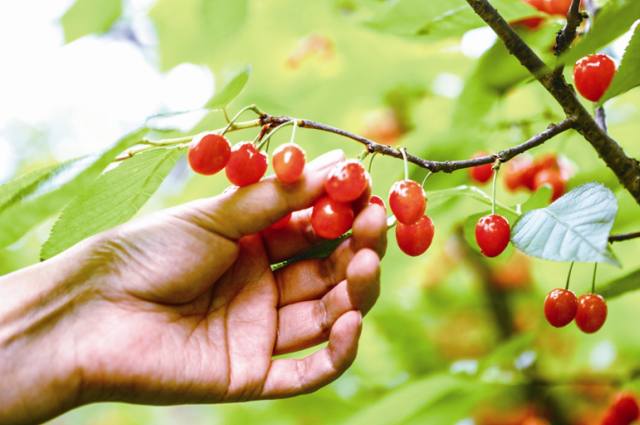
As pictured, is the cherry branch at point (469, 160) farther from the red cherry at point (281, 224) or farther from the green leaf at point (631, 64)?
the red cherry at point (281, 224)

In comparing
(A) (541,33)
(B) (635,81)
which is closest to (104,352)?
(B) (635,81)

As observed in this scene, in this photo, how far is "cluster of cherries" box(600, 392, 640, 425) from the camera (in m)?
1.31

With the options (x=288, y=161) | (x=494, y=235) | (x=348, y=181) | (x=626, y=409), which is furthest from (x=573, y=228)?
(x=626, y=409)

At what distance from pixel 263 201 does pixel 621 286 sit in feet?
2.52

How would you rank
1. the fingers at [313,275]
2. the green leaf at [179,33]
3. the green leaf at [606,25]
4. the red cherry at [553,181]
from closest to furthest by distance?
the green leaf at [606,25] < the fingers at [313,275] < the red cherry at [553,181] < the green leaf at [179,33]

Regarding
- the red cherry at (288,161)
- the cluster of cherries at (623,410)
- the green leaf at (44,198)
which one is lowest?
the cluster of cherries at (623,410)

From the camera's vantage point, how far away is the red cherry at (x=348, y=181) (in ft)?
2.60

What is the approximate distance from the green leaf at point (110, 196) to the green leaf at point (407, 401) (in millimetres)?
741

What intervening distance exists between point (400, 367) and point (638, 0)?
1.69 metres

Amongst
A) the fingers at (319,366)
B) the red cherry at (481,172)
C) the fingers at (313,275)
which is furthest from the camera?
the red cherry at (481,172)

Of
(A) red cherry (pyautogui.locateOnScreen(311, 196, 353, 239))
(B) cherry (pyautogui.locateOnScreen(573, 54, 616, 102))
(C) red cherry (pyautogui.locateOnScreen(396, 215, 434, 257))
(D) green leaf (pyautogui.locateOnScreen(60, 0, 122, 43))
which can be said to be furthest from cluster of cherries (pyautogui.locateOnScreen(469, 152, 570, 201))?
(D) green leaf (pyautogui.locateOnScreen(60, 0, 122, 43))

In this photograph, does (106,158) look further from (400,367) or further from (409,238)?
(400,367)

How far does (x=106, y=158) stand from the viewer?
0.65 m

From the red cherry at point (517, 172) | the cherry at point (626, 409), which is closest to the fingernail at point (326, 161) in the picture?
the red cherry at point (517, 172)
